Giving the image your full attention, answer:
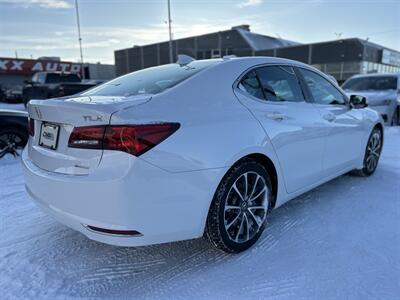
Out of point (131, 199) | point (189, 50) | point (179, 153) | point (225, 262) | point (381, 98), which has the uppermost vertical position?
point (189, 50)

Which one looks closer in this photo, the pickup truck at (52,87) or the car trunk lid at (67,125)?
the car trunk lid at (67,125)

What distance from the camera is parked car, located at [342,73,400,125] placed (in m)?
8.86

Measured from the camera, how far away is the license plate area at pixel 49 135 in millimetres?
2379

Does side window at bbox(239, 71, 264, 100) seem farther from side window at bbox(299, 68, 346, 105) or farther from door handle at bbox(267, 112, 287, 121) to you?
side window at bbox(299, 68, 346, 105)

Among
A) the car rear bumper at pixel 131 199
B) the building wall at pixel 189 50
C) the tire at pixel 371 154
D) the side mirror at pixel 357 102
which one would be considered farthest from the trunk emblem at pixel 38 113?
the building wall at pixel 189 50

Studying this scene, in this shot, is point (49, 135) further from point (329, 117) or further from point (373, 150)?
point (373, 150)

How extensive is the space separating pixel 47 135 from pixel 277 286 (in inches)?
77.0

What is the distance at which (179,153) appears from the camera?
2.20 metres

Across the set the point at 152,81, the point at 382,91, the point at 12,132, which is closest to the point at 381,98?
the point at 382,91

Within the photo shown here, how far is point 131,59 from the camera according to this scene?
1905 inches

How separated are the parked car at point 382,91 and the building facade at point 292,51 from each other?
73.4 ft

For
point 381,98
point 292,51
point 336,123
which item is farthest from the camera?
point 292,51

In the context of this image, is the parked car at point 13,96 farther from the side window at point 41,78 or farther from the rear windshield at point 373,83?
the rear windshield at point 373,83

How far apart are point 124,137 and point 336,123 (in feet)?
8.57
